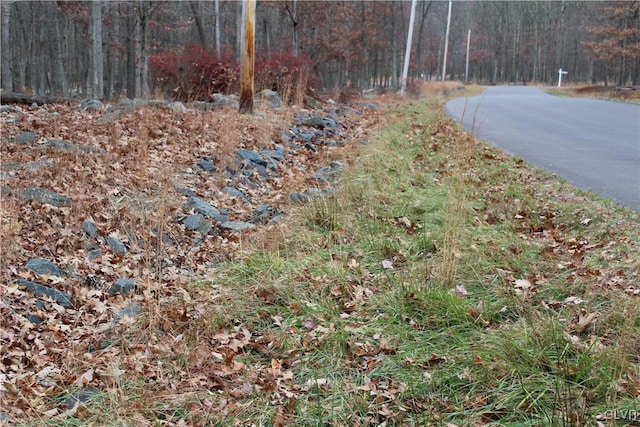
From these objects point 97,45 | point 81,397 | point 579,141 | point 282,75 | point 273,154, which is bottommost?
point 81,397

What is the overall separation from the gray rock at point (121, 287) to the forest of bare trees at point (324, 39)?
7.99 m

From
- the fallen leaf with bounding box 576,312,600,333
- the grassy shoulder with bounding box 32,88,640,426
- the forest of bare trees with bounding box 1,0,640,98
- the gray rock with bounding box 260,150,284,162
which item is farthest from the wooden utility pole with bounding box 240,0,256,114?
the fallen leaf with bounding box 576,312,600,333

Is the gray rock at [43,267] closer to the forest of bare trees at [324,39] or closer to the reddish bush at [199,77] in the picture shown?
the forest of bare trees at [324,39]

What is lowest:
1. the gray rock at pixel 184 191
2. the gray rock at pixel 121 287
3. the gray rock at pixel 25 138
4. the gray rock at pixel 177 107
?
the gray rock at pixel 121 287

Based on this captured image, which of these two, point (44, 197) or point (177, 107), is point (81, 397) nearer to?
point (44, 197)

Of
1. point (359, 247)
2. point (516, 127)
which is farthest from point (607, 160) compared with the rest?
point (359, 247)

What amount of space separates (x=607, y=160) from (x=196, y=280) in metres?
7.17

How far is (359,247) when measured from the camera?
5105 mm

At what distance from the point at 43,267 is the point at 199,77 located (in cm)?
1117

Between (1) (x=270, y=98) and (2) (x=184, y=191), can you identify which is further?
(1) (x=270, y=98)

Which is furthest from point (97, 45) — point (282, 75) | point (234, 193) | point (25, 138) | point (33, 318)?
point (33, 318)

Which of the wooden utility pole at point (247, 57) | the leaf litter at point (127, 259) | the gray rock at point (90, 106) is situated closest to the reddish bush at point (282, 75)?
the wooden utility pole at point (247, 57)

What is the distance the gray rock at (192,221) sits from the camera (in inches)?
247

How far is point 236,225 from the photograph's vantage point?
643 centimetres
